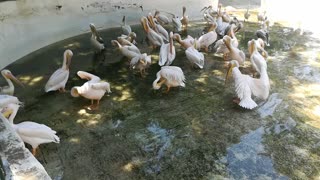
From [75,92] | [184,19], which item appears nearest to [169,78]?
[75,92]

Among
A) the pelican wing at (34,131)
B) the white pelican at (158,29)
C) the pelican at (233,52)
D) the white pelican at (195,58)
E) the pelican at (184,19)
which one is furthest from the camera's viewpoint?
the pelican at (184,19)

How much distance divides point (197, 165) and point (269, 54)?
442cm

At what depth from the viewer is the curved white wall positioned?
6789 millimetres

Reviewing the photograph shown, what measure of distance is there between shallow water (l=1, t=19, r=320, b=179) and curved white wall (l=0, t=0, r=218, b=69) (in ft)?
1.52

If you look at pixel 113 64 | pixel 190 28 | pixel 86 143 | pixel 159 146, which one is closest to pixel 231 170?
pixel 159 146

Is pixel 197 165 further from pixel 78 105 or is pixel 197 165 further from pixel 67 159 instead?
pixel 78 105

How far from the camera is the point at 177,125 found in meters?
4.81

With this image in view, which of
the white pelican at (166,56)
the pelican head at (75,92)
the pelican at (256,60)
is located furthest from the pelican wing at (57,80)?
the pelican at (256,60)

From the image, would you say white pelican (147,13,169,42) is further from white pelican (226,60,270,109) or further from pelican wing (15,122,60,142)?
pelican wing (15,122,60,142)

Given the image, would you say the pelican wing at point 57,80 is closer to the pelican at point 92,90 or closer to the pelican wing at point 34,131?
the pelican at point 92,90

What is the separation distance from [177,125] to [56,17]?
479cm

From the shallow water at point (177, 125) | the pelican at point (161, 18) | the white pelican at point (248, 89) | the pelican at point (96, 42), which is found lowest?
the shallow water at point (177, 125)

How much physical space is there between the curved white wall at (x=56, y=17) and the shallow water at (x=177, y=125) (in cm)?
46

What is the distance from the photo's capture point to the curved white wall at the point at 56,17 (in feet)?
22.3
